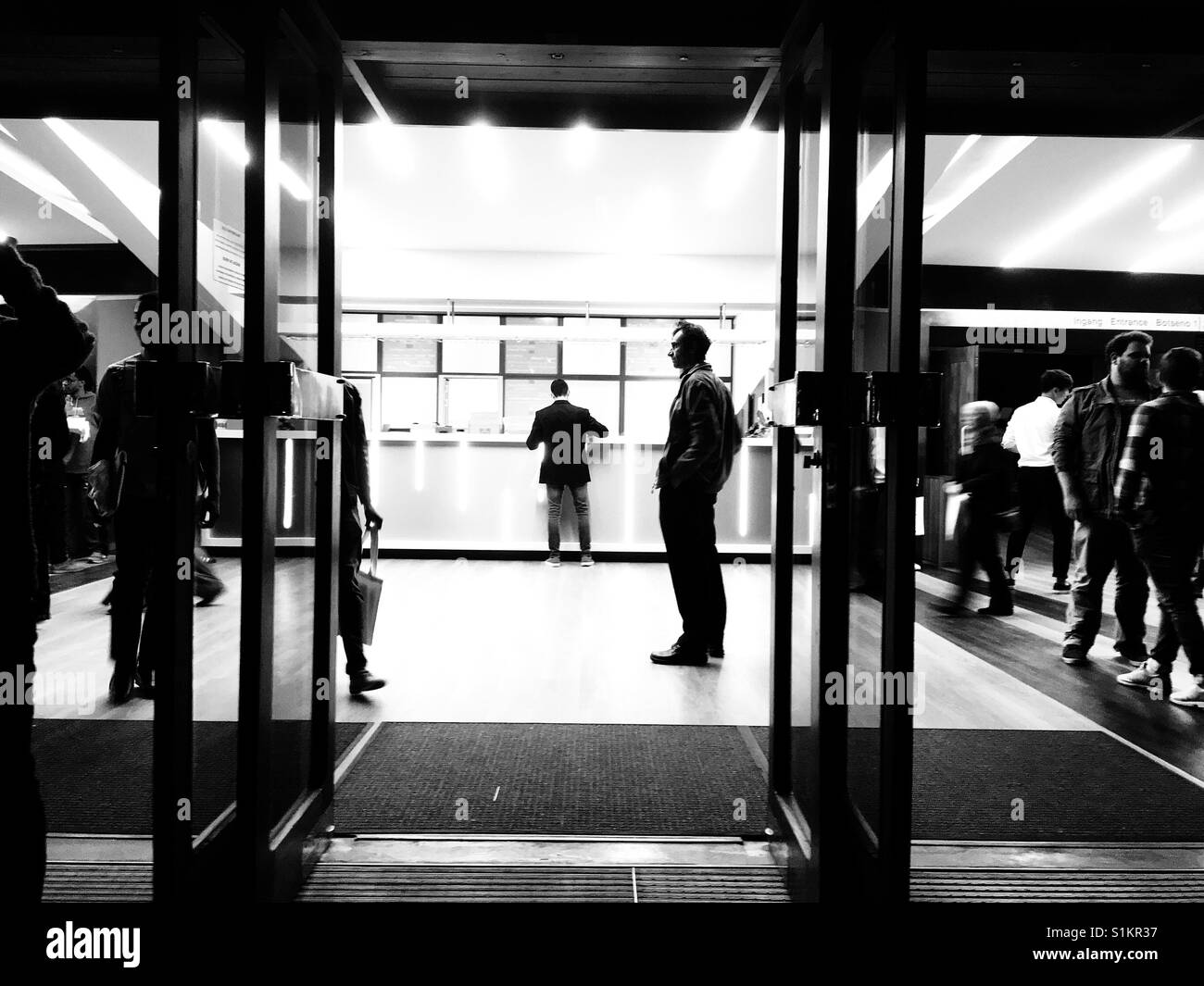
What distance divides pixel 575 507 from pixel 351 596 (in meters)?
4.13

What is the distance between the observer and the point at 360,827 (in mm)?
2129

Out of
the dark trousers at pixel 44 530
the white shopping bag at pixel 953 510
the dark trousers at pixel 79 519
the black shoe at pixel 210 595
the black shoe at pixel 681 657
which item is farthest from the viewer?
the dark trousers at pixel 79 519

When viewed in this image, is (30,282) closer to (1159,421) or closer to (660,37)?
(660,37)

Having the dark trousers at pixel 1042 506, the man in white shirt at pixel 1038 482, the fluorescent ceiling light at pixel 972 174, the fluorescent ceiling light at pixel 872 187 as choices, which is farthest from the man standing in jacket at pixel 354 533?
the dark trousers at pixel 1042 506

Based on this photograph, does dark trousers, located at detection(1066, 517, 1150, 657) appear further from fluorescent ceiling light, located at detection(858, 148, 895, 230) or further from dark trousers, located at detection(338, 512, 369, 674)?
dark trousers, located at detection(338, 512, 369, 674)

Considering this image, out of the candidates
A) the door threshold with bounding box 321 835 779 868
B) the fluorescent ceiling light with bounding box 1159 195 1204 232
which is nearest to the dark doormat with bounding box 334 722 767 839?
the door threshold with bounding box 321 835 779 868

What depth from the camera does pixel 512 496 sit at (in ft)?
24.5

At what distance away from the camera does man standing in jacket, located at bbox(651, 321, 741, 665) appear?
371cm

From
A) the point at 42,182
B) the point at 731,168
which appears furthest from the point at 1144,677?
the point at 42,182

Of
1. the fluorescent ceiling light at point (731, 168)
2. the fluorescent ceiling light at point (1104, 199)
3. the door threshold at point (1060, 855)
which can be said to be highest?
the fluorescent ceiling light at point (731, 168)

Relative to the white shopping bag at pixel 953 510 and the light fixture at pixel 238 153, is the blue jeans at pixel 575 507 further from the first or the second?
the light fixture at pixel 238 153

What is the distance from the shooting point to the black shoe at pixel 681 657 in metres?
3.84

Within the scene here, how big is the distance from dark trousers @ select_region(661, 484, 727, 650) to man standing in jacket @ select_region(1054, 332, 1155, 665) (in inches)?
68.2

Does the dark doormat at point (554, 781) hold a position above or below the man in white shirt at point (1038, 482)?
below
